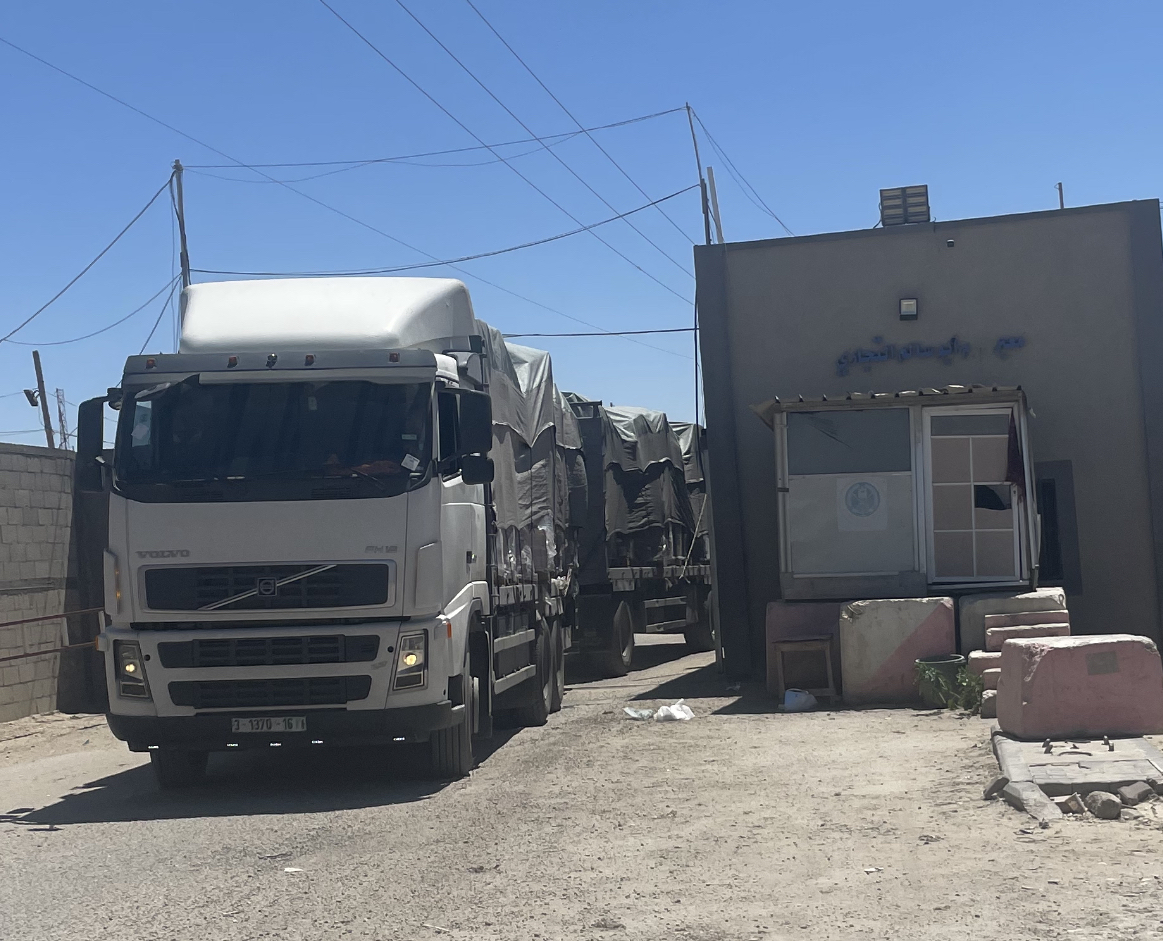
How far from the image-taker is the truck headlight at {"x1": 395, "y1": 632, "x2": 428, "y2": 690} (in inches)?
338

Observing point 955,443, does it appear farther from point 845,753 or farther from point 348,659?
point 348,659

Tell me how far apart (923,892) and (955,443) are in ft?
29.7

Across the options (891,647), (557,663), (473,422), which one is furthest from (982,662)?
(473,422)

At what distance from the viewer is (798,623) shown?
44.2ft

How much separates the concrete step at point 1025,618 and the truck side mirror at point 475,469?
19.3ft

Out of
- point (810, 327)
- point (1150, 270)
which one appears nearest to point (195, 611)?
point (810, 327)

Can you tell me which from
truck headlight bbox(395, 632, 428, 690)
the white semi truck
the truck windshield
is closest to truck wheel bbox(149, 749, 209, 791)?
the white semi truck

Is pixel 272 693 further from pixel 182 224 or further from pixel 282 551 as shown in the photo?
pixel 182 224

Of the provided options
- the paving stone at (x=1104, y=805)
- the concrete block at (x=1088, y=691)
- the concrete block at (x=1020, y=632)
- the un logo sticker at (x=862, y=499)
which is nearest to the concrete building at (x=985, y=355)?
the un logo sticker at (x=862, y=499)

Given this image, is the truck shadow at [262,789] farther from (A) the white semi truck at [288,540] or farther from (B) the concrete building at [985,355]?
(B) the concrete building at [985,355]

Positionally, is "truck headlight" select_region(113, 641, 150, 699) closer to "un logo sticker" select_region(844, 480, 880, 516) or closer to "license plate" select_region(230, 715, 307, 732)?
"license plate" select_region(230, 715, 307, 732)

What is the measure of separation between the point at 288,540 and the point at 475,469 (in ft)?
4.63

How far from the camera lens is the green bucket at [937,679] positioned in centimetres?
1181

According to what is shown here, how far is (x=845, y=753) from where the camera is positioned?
9.70 m
